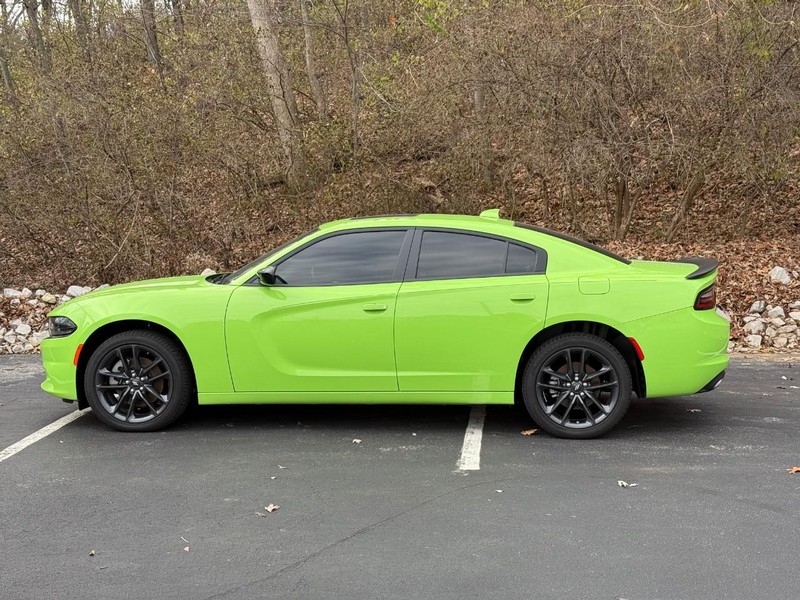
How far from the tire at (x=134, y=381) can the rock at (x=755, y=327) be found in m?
6.15

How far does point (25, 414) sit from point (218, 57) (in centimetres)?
863

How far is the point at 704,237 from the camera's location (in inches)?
496

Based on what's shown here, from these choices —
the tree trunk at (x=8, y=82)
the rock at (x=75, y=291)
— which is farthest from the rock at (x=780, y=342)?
the tree trunk at (x=8, y=82)

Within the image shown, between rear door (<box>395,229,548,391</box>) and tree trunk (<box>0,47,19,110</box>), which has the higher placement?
tree trunk (<box>0,47,19,110</box>)

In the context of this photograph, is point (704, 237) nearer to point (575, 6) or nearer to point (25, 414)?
point (575, 6)

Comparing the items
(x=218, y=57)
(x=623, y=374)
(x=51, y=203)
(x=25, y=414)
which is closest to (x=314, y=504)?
(x=623, y=374)

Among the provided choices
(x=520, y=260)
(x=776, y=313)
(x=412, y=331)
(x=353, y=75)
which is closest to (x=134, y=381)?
(x=412, y=331)

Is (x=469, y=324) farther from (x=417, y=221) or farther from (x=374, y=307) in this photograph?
(x=417, y=221)

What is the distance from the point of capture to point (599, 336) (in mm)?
5871

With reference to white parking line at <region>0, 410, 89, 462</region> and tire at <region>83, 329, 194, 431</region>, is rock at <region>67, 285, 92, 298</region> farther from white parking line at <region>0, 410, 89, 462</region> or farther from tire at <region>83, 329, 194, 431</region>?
tire at <region>83, 329, 194, 431</region>

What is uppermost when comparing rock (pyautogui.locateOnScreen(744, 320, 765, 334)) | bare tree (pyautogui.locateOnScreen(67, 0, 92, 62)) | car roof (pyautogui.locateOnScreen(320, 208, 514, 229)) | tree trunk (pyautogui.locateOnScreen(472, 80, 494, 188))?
bare tree (pyautogui.locateOnScreen(67, 0, 92, 62))

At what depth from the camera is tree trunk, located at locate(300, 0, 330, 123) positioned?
14.0m

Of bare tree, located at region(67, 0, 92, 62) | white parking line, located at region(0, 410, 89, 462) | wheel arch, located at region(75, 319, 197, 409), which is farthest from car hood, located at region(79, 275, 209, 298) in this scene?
bare tree, located at region(67, 0, 92, 62)

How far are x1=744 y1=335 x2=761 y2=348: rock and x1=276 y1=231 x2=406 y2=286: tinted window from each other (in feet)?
15.7
